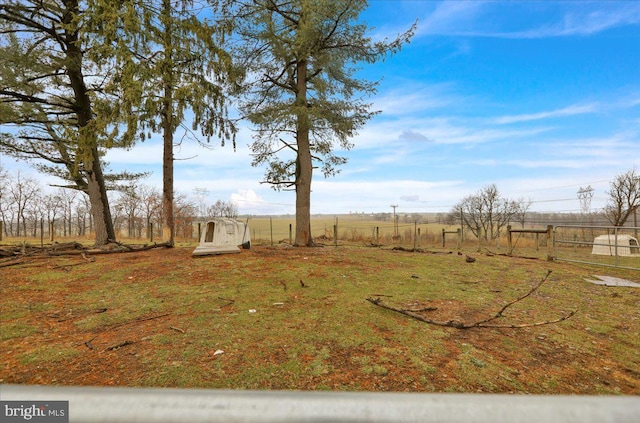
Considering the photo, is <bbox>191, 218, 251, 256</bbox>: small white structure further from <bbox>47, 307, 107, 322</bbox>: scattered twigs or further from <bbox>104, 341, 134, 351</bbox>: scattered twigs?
<bbox>104, 341, 134, 351</bbox>: scattered twigs

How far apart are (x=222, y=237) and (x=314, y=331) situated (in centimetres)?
657

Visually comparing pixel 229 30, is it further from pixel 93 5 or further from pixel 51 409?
pixel 51 409

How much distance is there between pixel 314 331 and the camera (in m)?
3.65

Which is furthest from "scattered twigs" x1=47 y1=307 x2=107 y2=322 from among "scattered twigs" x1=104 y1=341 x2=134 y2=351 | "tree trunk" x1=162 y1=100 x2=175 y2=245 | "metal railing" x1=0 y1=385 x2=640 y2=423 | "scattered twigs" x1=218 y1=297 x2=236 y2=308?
"tree trunk" x1=162 y1=100 x2=175 y2=245

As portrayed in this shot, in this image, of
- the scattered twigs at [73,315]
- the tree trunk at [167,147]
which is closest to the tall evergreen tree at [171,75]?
the tree trunk at [167,147]

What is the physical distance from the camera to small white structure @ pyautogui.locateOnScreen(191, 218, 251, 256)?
8982 millimetres

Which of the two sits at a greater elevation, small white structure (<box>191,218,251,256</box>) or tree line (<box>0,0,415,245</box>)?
tree line (<box>0,0,415,245</box>)

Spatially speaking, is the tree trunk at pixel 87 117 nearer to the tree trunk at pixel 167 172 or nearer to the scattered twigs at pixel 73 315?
the tree trunk at pixel 167 172

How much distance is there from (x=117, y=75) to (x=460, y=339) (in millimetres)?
9049

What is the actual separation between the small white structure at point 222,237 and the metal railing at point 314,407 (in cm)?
865

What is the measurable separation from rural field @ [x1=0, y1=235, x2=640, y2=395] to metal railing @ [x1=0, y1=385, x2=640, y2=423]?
7.76 feet

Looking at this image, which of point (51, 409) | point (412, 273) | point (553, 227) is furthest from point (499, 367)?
point (553, 227)

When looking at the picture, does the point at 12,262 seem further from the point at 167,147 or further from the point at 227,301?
the point at 227,301

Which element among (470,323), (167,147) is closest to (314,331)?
(470,323)
